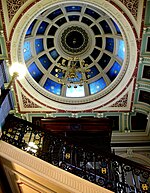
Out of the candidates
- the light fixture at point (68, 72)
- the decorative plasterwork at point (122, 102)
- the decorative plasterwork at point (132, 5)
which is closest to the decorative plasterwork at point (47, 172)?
the decorative plasterwork at point (132, 5)

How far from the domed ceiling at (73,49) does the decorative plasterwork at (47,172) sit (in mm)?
6327

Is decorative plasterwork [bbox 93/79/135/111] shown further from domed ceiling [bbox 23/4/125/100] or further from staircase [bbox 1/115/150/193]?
staircase [bbox 1/115/150/193]

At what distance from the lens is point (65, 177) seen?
15.6 feet

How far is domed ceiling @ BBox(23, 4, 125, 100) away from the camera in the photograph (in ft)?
36.9

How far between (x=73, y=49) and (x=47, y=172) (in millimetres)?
8510

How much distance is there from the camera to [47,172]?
15.7 ft

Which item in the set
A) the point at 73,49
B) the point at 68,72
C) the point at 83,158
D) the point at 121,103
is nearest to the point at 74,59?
the point at 68,72

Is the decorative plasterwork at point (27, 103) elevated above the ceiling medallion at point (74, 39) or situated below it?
below

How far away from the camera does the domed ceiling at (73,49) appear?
11.3 m

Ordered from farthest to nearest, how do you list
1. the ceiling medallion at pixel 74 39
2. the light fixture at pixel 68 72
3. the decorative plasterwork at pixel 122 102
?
1. the ceiling medallion at pixel 74 39
2. the light fixture at pixel 68 72
3. the decorative plasterwork at pixel 122 102

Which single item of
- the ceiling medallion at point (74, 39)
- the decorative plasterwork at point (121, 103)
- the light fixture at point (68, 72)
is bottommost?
the decorative plasterwork at point (121, 103)

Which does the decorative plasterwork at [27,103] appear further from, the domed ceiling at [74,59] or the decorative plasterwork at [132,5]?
the decorative plasterwork at [132,5]

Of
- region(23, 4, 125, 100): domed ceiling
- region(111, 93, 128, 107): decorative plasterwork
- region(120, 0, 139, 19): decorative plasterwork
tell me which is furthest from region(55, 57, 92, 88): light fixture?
region(120, 0, 139, 19): decorative plasterwork

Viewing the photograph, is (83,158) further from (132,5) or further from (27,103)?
(27,103)
